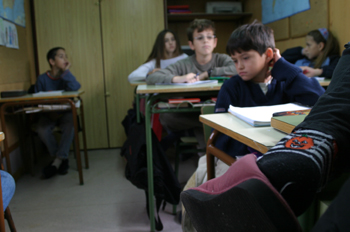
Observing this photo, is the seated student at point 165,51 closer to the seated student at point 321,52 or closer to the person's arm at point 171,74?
the person's arm at point 171,74

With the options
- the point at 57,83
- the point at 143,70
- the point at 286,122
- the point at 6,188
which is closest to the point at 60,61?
the point at 57,83

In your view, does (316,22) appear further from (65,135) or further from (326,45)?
(65,135)

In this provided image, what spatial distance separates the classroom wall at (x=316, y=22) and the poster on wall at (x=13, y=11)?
2673mm

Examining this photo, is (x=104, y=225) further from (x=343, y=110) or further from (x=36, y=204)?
(x=343, y=110)

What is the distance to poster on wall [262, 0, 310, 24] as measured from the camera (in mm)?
2846

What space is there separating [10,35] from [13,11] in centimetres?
27

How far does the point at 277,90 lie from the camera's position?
1.37 metres

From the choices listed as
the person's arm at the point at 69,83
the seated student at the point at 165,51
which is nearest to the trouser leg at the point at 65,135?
the person's arm at the point at 69,83

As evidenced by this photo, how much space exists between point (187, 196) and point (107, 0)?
3.44 meters

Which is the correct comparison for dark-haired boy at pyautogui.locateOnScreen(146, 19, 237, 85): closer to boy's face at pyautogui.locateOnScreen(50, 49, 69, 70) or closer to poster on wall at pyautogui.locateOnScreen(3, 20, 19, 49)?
boy's face at pyautogui.locateOnScreen(50, 49, 69, 70)

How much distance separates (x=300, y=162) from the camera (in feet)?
1.45

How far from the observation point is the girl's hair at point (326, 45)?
7.95 ft

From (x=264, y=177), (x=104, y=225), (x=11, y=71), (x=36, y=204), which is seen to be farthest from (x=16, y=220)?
(x=264, y=177)

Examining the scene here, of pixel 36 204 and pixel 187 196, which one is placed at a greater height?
pixel 187 196
